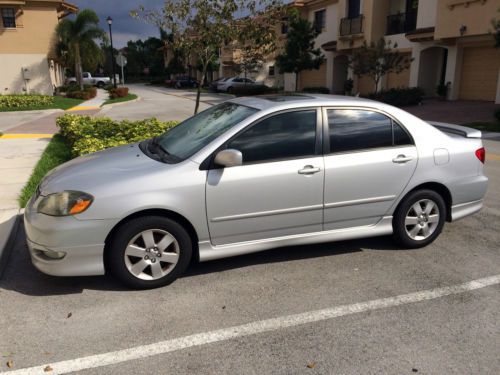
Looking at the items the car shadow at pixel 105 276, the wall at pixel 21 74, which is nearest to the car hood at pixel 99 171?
the car shadow at pixel 105 276

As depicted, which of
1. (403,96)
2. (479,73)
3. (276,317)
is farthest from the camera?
(403,96)

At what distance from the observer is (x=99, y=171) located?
4082 millimetres

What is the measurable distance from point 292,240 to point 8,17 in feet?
101

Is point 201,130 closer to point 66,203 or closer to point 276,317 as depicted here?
point 66,203

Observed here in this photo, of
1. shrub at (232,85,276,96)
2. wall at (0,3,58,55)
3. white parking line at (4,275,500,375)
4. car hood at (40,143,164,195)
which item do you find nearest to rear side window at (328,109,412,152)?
white parking line at (4,275,500,375)

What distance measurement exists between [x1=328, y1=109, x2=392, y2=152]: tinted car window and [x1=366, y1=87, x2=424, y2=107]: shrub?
64.2 feet

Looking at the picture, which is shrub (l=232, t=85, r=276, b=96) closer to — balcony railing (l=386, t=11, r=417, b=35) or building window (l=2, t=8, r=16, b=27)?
balcony railing (l=386, t=11, r=417, b=35)

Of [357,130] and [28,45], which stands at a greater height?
[28,45]

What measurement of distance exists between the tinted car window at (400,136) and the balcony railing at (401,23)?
2403 cm

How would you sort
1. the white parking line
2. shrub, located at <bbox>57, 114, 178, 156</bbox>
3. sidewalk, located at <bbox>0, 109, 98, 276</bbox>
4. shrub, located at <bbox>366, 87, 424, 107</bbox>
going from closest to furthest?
1. the white parking line
2. sidewalk, located at <bbox>0, 109, 98, 276</bbox>
3. shrub, located at <bbox>57, 114, 178, 156</bbox>
4. shrub, located at <bbox>366, 87, 424, 107</bbox>

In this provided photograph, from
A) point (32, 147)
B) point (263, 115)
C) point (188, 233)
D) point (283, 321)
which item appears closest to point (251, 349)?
point (283, 321)

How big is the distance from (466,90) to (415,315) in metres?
22.5

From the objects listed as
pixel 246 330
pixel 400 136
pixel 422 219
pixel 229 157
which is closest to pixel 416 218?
pixel 422 219

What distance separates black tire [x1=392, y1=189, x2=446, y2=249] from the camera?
4.75 meters
